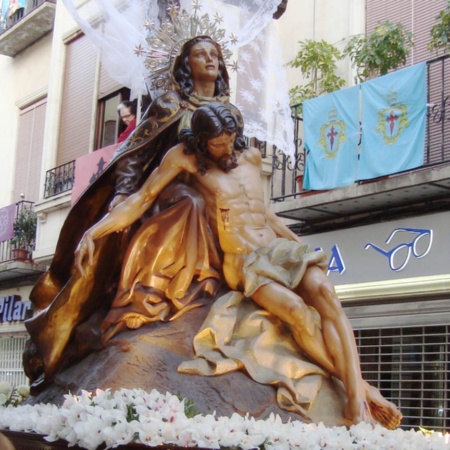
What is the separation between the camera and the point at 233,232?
5621 mm

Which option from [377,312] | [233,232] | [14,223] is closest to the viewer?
[233,232]

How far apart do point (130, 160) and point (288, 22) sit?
860cm

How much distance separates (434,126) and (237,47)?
395cm

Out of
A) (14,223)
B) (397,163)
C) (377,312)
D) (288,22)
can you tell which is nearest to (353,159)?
(397,163)

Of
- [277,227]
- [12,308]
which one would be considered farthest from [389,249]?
[12,308]

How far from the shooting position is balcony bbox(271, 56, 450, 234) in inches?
423

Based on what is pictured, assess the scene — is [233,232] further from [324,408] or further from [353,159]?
[353,159]

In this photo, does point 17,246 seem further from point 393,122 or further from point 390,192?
point 393,122

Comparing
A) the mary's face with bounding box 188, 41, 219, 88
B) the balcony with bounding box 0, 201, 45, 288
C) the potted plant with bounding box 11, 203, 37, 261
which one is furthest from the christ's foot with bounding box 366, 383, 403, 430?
the potted plant with bounding box 11, 203, 37, 261

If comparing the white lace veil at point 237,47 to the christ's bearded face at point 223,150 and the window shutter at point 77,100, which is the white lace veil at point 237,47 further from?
the window shutter at point 77,100

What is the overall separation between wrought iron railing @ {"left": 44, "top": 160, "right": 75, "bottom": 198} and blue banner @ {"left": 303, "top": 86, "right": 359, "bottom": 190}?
5.77m

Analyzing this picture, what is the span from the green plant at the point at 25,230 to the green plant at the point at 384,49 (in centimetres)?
817

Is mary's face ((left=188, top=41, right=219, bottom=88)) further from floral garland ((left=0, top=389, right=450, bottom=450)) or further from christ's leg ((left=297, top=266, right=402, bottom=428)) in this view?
floral garland ((left=0, top=389, right=450, bottom=450))

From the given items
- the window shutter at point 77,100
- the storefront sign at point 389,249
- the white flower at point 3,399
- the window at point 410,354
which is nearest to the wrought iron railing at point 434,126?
the storefront sign at point 389,249
